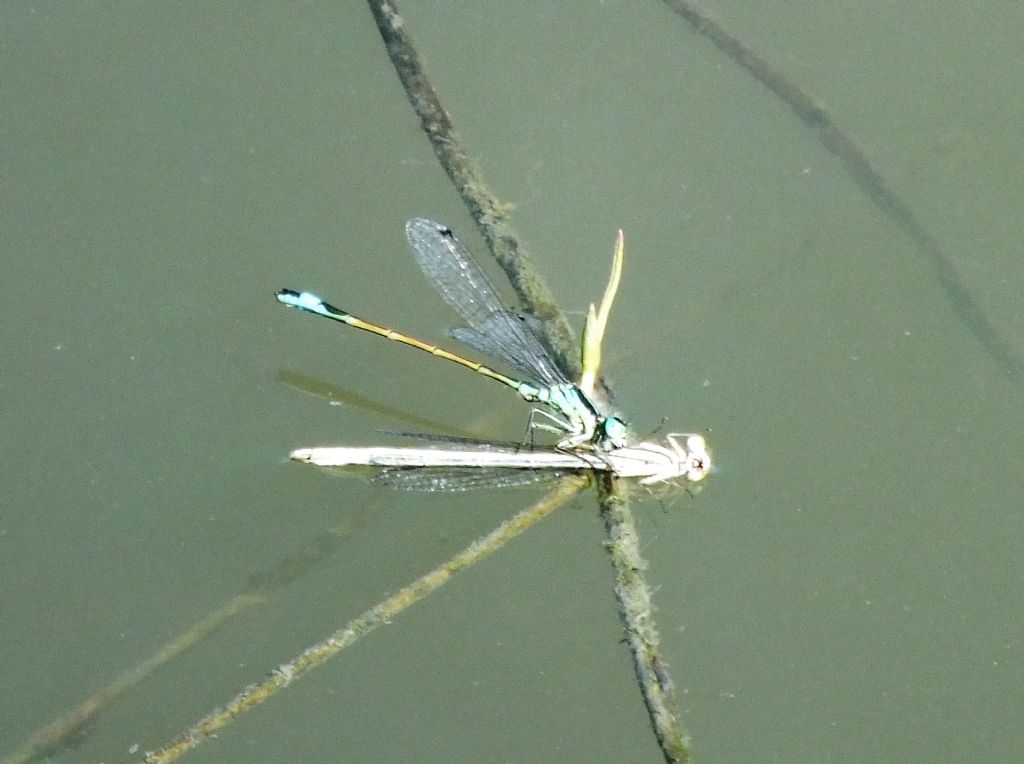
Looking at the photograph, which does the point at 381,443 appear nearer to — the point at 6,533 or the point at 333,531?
the point at 333,531

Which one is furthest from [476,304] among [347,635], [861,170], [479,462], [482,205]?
[861,170]

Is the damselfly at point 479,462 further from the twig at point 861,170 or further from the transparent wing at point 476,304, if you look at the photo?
the twig at point 861,170

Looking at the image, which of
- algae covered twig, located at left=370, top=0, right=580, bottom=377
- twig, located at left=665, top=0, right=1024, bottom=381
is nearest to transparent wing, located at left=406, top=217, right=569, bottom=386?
algae covered twig, located at left=370, top=0, right=580, bottom=377

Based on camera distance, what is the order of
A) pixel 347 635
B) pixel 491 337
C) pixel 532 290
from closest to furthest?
pixel 347 635
pixel 532 290
pixel 491 337

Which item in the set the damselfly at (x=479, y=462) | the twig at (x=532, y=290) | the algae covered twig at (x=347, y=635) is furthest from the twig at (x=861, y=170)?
the algae covered twig at (x=347, y=635)

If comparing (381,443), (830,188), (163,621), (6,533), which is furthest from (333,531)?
(830,188)

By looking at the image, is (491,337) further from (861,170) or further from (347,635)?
(861,170)

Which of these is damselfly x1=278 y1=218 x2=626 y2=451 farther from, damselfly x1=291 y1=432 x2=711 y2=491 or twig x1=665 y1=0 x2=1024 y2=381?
twig x1=665 y1=0 x2=1024 y2=381
